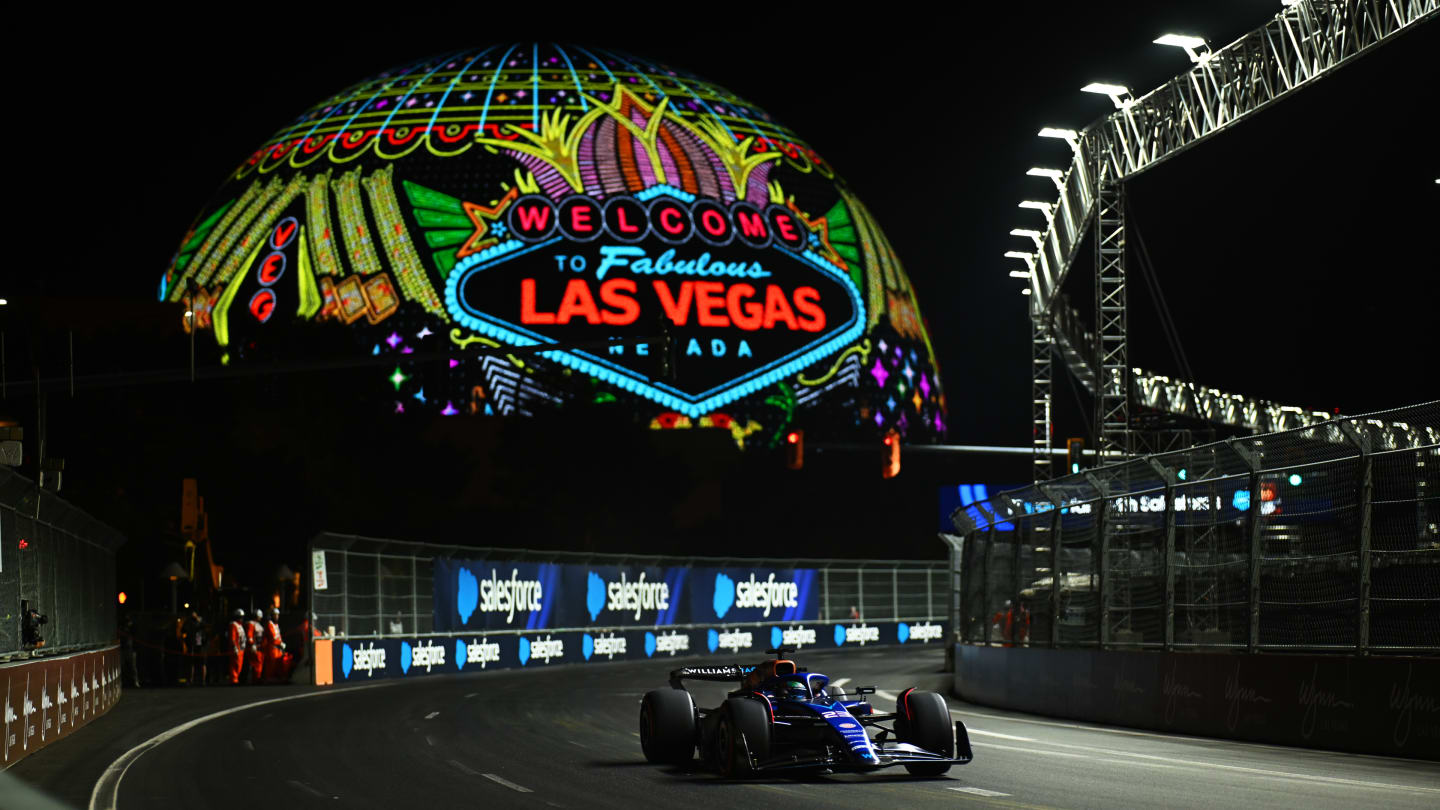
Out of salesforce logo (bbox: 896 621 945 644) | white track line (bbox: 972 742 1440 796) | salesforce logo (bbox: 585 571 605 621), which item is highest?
white track line (bbox: 972 742 1440 796)

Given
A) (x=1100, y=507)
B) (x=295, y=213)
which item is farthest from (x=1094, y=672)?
(x=295, y=213)

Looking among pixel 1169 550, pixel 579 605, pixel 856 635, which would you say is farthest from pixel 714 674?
pixel 856 635

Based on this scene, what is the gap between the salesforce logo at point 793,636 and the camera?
5178 centimetres

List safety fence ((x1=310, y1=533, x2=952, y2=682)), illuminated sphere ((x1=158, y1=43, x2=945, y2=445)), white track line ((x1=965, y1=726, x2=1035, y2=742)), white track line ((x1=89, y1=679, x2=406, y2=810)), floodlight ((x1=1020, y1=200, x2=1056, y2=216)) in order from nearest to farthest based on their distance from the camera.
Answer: white track line ((x1=89, y1=679, x2=406, y2=810))
white track line ((x1=965, y1=726, x2=1035, y2=742))
safety fence ((x1=310, y1=533, x2=952, y2=682))
floodlight ((x1=1020, y1=200, x2=1056, y2=216))
illuminated sphere ((x1=158, y1=43, x2=945, y2=445))

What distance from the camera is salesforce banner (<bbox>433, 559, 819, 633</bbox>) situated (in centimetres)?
4062

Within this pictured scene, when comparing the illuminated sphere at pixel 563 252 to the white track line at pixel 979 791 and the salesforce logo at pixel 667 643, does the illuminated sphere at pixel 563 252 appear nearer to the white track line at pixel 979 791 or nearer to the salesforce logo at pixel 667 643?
the salesforce logo at pixel 667 643

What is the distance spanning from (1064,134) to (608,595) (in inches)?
643

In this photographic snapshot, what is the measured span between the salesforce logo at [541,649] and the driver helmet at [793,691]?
91.0 feet

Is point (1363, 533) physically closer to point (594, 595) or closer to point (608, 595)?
point (594, 595)

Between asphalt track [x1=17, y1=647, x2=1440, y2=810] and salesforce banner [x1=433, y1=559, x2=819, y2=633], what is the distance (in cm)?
1621

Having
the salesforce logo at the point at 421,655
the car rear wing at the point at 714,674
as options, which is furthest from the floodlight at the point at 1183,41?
the salesforce logo at the point at 421,655

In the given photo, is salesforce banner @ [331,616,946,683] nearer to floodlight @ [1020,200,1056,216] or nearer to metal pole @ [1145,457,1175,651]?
floodlight @ [1020,200,1056,216]

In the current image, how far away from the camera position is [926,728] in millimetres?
14789

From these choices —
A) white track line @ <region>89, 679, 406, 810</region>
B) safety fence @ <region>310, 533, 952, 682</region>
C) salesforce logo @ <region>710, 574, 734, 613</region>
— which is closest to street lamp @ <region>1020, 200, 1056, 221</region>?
safety fence @ <region>310, 533, 952, 682</region>
